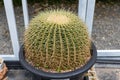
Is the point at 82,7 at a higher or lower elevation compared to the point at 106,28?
higher

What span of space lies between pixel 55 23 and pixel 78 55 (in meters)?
0.22

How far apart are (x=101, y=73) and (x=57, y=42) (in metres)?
0.68

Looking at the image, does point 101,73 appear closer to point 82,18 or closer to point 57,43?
point 82,18

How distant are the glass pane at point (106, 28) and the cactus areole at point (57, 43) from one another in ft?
1.69

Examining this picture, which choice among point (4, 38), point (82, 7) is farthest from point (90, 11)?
point (4, 38)

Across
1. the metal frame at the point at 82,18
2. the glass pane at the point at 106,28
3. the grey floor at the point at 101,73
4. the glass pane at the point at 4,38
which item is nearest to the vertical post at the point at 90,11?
the metal frame at the point at 82,18

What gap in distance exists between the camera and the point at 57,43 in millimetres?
1103

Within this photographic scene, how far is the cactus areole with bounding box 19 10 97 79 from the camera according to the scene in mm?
1091

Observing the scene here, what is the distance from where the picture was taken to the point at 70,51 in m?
1.13

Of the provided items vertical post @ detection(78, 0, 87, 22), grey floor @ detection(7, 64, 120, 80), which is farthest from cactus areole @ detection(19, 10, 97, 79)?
grey floor @ detection(7, 64, 120, 80)

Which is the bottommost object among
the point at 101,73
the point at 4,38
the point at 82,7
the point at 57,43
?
the point at 101,73

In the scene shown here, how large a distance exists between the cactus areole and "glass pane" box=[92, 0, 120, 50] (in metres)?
0.51

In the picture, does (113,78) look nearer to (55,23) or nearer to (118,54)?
(118,54)

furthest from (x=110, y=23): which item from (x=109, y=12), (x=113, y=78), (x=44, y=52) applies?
(x=44, y=52)
